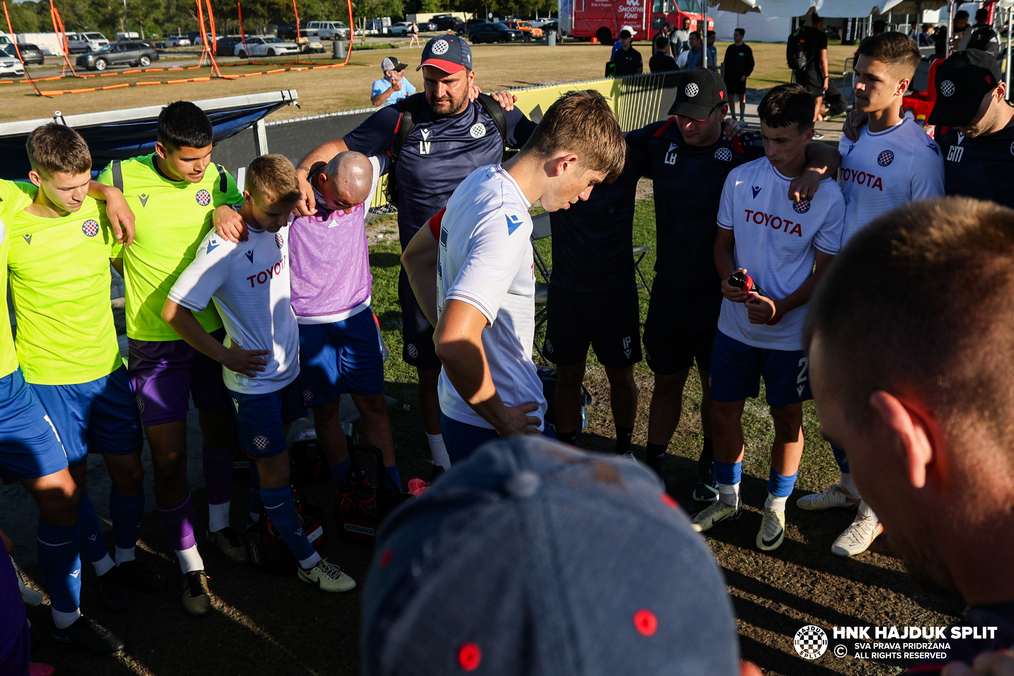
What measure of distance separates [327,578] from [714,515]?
2366 millimetres

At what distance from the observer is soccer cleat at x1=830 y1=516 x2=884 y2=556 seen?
13.4 feet

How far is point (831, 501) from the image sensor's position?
176 inches

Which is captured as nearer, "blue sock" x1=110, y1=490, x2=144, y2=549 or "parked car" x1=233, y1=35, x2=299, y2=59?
"blue sock" x1=110, y1=490, x2=144, y2=549

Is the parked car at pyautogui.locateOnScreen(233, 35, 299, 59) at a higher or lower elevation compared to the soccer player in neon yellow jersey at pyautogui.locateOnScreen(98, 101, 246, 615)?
higher

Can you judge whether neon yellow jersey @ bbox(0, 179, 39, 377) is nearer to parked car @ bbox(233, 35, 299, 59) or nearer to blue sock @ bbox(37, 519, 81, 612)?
blue sock @ bbox(37, 519, 81, 612)

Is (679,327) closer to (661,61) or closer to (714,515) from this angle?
(714,515)

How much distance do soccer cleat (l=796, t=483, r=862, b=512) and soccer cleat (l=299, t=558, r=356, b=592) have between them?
9.50ft

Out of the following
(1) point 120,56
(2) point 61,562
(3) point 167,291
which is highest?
(1) point 120,56

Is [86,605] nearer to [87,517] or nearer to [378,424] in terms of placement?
[87,517]

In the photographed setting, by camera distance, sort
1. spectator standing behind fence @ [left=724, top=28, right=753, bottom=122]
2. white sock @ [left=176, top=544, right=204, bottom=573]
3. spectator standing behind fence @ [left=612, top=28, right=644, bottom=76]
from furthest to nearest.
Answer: spectator standing behind fence @ [left=612, top=28, right=644, bottom=76] < spectator standing behind fence @ [left=724, top=28, right=753, bottom=122] < white sock @ [left=176, top=544, right=204, bottom=573]

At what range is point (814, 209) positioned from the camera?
12.4 feet

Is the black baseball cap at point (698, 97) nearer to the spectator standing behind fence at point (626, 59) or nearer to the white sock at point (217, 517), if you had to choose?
the white sock at point (217, 517)

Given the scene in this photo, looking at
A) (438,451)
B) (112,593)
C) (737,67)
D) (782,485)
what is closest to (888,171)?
(782,485)

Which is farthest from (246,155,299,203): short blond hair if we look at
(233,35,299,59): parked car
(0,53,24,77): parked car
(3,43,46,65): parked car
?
(3,43,46,65): parked car
